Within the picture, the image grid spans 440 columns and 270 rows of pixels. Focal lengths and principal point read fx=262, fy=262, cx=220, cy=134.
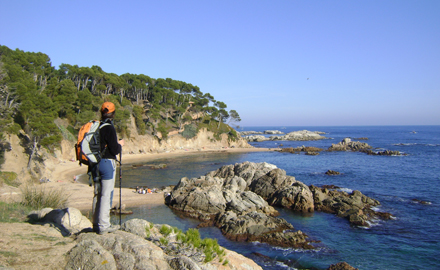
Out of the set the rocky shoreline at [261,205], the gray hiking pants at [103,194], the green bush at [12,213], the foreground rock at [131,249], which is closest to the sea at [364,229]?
the rocky shoreline at [261,205]

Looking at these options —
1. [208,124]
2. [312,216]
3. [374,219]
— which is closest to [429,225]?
[374,219]

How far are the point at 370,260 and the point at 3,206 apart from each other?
52.6 feet

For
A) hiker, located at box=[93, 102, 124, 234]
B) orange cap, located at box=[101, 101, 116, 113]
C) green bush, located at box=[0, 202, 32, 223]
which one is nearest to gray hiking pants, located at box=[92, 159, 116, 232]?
hiker, located at box=[93, 102, 124, 234]

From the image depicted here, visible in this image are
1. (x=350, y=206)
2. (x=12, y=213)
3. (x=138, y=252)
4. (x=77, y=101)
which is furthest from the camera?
(x=77, y=101)

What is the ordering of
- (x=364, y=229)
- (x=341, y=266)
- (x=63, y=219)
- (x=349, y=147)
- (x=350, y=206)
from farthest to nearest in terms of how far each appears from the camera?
(x=349, y=147) → (x=350, y=206) → (x=364, y=229) → (x=341, y=266) → (x=63, y=219)

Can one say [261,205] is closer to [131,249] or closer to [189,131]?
[131,249]

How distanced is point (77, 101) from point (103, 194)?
46177 millimetres

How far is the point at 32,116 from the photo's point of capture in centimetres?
2817

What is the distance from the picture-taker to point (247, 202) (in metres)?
20.8

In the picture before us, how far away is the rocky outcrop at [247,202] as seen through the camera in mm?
16078

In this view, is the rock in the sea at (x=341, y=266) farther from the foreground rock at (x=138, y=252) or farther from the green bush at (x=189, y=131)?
the green bush at (x=189, y=131)

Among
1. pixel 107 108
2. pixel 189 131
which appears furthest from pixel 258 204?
pixel 189 131

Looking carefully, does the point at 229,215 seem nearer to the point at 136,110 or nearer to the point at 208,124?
the point at 136,110

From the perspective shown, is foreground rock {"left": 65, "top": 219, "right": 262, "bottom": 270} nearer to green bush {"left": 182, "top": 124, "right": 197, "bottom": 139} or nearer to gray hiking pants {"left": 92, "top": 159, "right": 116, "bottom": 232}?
gray hiking pants {"left": 92, "top": 159, "right": 116, "bottom": 232}
